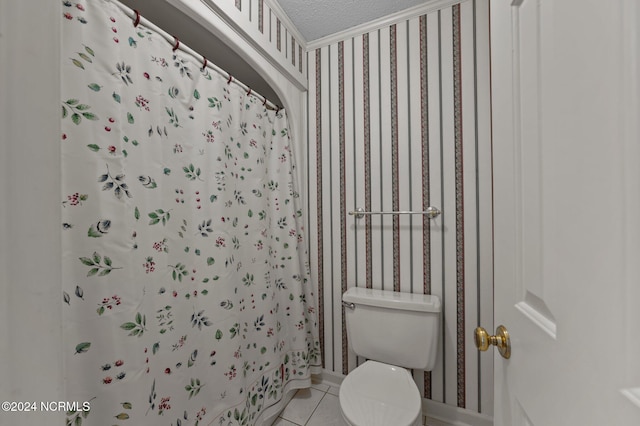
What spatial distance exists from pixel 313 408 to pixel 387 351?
577 mm

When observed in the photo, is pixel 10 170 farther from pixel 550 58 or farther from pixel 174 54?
pixel 174 54

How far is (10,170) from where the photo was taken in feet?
0.68

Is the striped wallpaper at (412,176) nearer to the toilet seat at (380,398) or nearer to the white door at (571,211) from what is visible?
the toilet seat at (380,398)

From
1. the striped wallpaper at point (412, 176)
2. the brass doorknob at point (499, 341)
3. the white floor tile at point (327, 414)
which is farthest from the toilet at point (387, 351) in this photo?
the brass doorknob at point (499, 341)

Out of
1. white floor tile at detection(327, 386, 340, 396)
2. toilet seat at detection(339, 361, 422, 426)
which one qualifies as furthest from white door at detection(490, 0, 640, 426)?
white floor tile at detection(327, 386, 340, 396)

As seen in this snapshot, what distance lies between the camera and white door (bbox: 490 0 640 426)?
0.87 ft

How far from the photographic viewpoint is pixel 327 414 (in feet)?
4.58

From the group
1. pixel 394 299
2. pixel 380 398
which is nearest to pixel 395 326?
pixel 394 299

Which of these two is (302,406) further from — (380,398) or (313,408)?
(380,398)

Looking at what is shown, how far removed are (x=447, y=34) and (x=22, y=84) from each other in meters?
1.69

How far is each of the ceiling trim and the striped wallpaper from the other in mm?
26

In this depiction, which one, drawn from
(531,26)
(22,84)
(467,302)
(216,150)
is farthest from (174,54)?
(467,302)

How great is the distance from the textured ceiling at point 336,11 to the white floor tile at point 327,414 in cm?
219

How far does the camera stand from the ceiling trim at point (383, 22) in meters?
1.35
